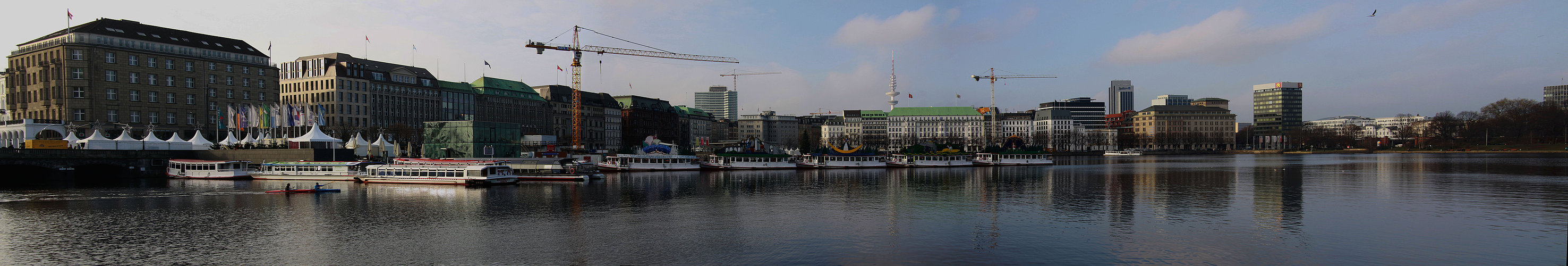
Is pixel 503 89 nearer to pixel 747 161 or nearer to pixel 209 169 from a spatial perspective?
pixel 747 161

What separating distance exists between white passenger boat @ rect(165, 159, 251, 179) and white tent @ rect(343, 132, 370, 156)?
47.6ft

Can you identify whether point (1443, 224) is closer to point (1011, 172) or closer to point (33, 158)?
point (1011, 172)

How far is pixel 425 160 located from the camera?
82062mm

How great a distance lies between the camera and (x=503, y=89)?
7195 inches

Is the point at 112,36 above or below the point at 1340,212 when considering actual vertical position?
above

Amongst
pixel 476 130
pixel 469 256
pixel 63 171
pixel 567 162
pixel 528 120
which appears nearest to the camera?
pixel 469 256

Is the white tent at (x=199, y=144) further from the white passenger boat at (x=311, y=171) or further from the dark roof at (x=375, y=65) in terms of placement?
the dark roof at (x=375, y=65)

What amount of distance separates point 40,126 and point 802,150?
448 ft

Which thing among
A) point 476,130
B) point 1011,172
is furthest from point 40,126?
point 1011,172

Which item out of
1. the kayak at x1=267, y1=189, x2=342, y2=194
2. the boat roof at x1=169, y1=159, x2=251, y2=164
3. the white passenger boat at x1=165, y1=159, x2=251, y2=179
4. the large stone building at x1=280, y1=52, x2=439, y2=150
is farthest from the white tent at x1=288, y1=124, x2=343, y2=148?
the large stone building at x1=280, y1=52, x2=439, y2=150

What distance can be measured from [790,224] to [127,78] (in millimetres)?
115982

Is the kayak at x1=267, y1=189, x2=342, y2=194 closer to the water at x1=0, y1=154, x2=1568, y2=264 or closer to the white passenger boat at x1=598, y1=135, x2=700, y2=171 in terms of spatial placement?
the water at x1=0, y1=154, x2=1568, y2=264

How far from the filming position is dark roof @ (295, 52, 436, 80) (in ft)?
495

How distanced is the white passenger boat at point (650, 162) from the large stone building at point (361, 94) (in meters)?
51.9
